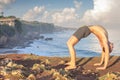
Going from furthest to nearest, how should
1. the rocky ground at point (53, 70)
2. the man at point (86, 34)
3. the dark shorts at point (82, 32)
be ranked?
the dark shorts at point (82, 32)
the man at point (86, 34)
the rocky ground at point (53, 70)

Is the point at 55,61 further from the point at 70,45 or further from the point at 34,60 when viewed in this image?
the point at 70,45

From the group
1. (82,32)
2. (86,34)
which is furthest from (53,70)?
(86,34)

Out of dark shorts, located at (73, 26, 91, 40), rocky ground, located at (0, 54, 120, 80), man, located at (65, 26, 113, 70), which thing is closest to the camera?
rocky ground, located at (0, 54, 120, 80)

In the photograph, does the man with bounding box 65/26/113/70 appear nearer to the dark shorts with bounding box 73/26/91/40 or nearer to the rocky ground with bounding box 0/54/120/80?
the dark shorts with bounding box 73/26/91/40

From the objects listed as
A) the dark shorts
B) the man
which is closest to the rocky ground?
the man

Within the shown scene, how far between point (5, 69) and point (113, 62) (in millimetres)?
6733

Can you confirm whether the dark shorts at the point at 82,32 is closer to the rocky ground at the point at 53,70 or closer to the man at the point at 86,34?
the man at the point at 86,34

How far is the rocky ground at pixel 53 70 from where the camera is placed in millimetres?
15812

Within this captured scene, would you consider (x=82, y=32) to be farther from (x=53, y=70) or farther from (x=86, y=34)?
(x=53, y=70)

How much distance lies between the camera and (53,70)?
16.9 meters

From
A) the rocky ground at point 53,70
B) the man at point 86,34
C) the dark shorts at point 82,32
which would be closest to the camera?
the rocky ground at point 53,70

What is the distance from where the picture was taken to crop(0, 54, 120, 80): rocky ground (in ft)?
51.9

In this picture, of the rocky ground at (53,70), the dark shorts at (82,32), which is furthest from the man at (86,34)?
the rocky ground at (53,70)

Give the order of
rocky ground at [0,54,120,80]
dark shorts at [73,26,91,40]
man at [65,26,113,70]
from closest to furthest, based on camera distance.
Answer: rocky ground at [0,54,120,80], man at [65,26,113,70], dark shorts at [73,26,91,40]
